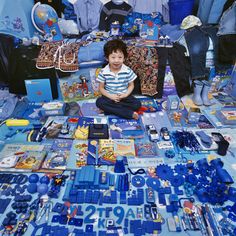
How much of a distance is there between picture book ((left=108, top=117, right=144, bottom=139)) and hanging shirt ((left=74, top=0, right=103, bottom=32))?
152 centimetres

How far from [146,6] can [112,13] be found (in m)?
0.46

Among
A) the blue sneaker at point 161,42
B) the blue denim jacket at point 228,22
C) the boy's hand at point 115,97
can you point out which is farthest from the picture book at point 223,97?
the boy's hand at point 115,97

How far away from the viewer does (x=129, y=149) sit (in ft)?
6.11

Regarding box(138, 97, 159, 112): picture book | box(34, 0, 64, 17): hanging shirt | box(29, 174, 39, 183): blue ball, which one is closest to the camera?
box(29, 174, 39, 183): blue ball

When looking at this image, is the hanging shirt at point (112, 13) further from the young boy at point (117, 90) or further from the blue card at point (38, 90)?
the blue card at point (38, 90)

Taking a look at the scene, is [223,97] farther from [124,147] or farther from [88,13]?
[88,13]

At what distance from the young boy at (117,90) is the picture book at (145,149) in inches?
14.5

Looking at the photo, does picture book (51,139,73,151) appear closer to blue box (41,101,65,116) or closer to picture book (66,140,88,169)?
picture book (66,140,88,169)

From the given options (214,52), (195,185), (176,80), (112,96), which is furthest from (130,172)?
(214,52)

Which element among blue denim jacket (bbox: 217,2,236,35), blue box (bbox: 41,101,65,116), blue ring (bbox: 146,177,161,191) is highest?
blue denim jacket (bbox: 217,2,236,35)

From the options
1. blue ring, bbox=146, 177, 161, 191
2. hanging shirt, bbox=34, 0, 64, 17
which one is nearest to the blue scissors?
blue ring, bbox=146, 177, 161, 191

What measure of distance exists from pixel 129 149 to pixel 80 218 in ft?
2.21

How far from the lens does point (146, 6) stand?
3.03 meters

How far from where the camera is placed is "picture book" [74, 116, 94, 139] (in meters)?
2.01
